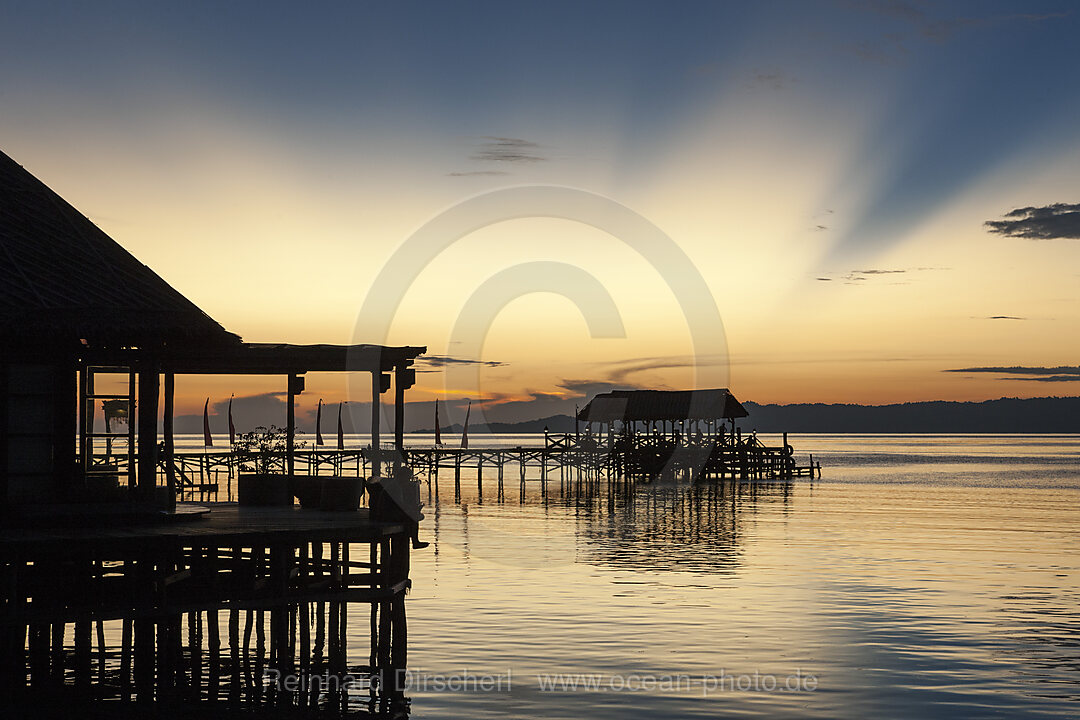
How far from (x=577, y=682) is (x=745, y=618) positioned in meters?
6.85

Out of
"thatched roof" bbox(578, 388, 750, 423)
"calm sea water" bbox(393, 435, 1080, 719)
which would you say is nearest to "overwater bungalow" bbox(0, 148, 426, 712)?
"calm sea water" bbox(393, 435, 1080, 719)

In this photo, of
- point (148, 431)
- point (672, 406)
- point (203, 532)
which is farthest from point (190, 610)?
point (672, 406)

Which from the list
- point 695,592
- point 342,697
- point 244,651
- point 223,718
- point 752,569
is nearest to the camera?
point 223,718

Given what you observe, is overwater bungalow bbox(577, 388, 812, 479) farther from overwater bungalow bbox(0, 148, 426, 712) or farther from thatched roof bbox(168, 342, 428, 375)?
overwater bungalow bbox(0, 148, 426, 712)

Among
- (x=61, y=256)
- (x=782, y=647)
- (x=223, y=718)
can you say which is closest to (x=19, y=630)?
(x=223, y=718)

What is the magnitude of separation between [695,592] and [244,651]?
439 inches

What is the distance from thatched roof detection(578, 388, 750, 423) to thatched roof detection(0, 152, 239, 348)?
5716 centimetres

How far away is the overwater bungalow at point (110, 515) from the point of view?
55.9 feet

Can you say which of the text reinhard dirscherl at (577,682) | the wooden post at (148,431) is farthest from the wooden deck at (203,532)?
the text reinhard dirscherl at (577,682)

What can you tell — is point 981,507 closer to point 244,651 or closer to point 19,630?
point 244,651

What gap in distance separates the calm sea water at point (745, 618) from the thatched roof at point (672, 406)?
91.7 feet

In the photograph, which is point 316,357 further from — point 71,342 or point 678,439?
point 678,439

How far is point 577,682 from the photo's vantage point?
57.6 ft

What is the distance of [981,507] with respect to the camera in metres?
56.5
